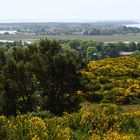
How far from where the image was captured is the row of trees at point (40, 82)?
95.8 ft

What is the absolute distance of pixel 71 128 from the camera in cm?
1689

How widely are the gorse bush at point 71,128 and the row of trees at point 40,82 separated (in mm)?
10875

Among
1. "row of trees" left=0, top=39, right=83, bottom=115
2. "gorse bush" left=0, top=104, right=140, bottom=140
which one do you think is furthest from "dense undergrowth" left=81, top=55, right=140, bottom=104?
"gorse bush" left=0, top=104, right=140, bottom=140

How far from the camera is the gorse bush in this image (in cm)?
1336

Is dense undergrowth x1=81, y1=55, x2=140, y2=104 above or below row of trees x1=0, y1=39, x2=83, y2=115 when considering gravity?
below

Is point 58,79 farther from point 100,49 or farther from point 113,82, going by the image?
point 100,49

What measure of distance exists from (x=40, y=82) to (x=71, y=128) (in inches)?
527

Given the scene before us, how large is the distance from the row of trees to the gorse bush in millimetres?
10875

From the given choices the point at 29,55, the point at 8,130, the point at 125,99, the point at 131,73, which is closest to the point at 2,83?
the point at 29,55

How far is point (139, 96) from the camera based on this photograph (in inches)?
1486

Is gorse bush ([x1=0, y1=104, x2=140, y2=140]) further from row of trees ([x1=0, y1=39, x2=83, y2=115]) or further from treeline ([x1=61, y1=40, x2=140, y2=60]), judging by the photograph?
treeline ([x1=61, y1=40, x2=140, y2=60])

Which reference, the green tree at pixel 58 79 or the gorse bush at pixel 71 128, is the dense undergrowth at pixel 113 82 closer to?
the green tree at pixel 58 79

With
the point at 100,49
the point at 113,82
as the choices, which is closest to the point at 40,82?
the point at 113,82

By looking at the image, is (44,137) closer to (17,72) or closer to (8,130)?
(8,130)
